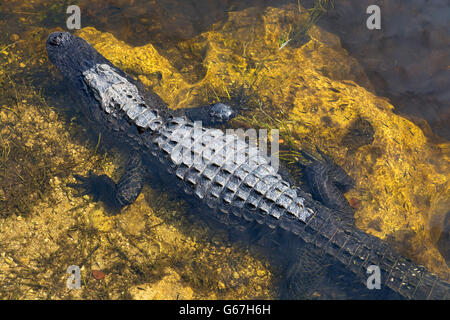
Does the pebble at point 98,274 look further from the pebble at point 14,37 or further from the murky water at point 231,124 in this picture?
the pebble at point 14,37

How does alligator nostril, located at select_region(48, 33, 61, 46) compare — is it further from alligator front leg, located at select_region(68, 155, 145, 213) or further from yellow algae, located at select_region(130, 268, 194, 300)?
yellow algae, located at select_region(130, 268, 194, 300)

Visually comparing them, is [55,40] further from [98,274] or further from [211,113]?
[98,274]

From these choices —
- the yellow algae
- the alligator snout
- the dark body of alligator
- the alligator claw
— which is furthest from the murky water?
the alligator snout

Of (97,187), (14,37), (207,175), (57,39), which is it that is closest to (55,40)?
(57,39)

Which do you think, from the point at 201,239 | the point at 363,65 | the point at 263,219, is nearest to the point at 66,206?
the point at 201,239

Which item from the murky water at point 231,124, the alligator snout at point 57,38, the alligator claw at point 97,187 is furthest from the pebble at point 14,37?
the alligator claw at point 97,187
